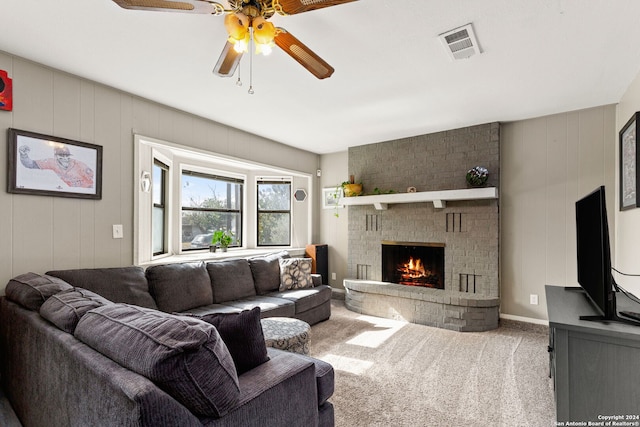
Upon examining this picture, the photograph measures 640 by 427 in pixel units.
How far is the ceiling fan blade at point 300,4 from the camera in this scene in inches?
56.2

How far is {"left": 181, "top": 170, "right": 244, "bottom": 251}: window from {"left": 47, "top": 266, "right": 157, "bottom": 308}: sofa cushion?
1462mm

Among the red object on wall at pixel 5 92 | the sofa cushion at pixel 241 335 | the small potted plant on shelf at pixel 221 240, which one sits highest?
the red object on wall at pixel 5 92

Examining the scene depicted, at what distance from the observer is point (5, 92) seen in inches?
90.4

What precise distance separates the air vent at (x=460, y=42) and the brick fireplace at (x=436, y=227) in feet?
6.24

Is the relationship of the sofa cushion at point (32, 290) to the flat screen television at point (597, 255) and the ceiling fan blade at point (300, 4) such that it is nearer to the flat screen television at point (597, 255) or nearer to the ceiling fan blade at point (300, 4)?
the ceiling fan blade at point (300, 4)

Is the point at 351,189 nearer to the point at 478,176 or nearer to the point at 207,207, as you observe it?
the point at 478,176

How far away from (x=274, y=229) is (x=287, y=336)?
3.10 m

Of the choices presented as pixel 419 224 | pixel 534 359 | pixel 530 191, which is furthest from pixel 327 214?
pixel 534 359

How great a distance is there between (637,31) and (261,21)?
229 centimetres

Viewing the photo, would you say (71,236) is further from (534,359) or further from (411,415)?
(534,359)

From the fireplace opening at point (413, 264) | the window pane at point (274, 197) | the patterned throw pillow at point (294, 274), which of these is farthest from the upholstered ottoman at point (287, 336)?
the window pane at point (274, 197)

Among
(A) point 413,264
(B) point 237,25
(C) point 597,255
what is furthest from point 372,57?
(A) point 413,264

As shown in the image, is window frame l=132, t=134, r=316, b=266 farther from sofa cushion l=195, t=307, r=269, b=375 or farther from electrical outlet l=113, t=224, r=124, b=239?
sofa cushion l=195, t=307, r=269, b=375

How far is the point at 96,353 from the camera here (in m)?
1.16
